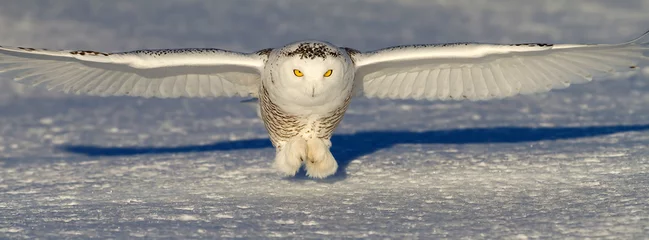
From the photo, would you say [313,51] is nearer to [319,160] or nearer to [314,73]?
[314,73]

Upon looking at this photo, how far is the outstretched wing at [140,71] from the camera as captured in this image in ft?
15.6

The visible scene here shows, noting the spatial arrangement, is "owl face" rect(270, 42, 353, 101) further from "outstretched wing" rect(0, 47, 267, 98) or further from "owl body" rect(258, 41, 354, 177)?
"outstretched wing" rect(0, 47, 267, 98)

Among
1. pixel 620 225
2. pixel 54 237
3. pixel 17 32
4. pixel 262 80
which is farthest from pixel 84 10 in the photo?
pixel 620 225

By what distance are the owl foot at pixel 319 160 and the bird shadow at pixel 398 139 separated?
731 mm

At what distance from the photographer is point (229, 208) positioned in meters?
4.55

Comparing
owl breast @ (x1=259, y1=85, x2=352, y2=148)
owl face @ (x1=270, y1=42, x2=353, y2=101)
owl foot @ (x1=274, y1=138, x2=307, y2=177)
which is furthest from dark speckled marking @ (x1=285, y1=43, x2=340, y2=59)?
owl foot @ (x1=274, y1=138, x2=307, y2=177)

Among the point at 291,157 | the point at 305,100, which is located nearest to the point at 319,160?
the point at 291,157

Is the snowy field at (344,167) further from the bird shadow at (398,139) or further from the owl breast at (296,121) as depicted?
the owl breast at (296,121)

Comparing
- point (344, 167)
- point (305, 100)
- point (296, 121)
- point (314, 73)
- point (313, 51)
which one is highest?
point (313, 51)

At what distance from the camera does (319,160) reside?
503cm

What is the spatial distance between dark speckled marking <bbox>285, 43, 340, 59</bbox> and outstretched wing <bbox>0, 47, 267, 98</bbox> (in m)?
0.41

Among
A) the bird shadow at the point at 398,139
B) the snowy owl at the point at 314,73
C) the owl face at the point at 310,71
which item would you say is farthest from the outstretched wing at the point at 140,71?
the bird shadow at the point at 398,139

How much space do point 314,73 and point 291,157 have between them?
0.67 m

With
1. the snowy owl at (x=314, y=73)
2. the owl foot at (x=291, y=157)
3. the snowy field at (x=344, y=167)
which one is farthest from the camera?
the owl foot at (x=291, y=157)
